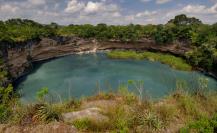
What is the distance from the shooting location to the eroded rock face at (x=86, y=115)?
1064 cm

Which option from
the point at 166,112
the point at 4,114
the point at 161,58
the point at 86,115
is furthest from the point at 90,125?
the point at 161,58

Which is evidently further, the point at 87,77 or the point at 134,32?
the point at 134,32

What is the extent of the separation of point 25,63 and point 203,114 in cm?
5227

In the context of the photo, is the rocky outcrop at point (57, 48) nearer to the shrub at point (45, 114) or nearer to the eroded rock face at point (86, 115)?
the eroded rock face at point (86, 115)

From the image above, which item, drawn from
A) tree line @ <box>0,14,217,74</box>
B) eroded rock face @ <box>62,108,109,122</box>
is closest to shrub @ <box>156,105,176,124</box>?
eroded rock face @ <box>62,108,109,122</box>

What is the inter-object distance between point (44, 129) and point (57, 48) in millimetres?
67995

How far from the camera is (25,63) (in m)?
58.1

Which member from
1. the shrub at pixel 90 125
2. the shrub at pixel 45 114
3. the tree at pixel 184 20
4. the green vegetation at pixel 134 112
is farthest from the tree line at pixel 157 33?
the shrub at pixel 45 114

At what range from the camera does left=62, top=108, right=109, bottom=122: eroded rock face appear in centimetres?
1064

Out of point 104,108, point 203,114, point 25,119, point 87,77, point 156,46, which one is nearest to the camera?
point 25,119

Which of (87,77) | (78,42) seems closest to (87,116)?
(87,77)

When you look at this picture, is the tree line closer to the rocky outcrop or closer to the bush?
the rocky outcrop

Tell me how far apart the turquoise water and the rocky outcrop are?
288 cm

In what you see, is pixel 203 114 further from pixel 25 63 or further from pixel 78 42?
pixel 78 42
